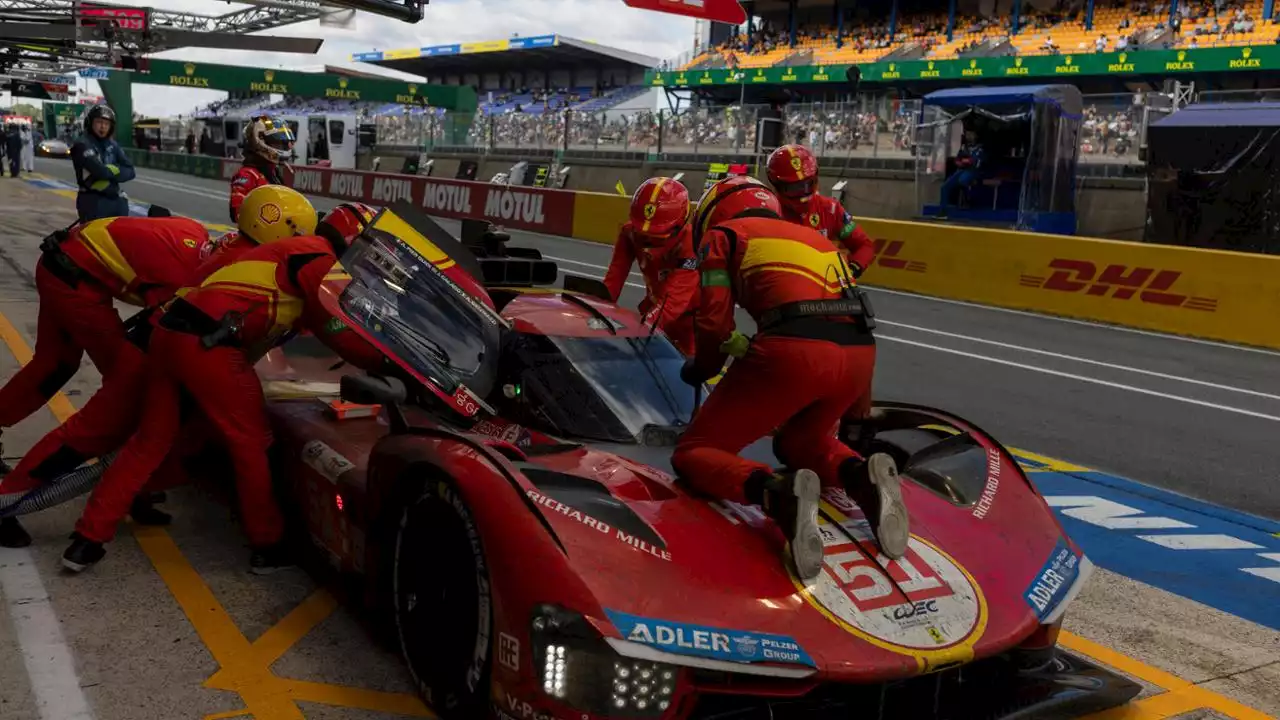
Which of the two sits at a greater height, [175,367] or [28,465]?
[175,367]

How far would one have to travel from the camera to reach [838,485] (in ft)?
13.1

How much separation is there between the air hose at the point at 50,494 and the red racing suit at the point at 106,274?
882mm

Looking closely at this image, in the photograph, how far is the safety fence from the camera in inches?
818

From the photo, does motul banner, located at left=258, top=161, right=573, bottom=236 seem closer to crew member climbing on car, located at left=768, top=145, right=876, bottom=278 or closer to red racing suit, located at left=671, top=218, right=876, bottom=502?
crew member climbing on car, located at left=768, top=145, right=876, bottom=278

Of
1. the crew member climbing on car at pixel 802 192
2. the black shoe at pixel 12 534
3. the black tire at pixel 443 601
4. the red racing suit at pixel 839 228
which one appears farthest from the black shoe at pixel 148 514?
the red racing suit at pixel 839 228

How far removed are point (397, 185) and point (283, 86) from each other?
33.3 meters

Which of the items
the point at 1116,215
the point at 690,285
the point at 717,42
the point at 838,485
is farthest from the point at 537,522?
the point at 717,42

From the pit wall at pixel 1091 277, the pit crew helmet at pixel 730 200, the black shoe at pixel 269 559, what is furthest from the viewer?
the pit wall at pixel 1091 277

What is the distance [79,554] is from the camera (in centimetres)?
463

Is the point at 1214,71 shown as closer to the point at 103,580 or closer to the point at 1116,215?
the point at 1116,215

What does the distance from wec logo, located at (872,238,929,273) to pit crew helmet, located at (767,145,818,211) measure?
1010cm

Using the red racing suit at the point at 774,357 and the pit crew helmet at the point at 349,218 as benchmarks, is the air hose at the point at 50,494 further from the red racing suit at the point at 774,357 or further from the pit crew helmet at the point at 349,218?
the red racing suit at the point at 774,357

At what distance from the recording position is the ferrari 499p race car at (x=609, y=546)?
9.65 ft

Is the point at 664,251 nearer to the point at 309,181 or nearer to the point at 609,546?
the point at 609,546
